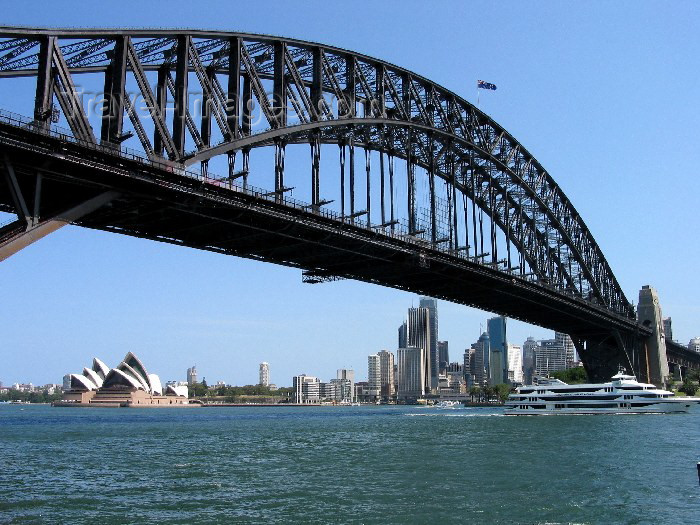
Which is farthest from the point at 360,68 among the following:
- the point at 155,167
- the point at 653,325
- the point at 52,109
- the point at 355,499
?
the point at 653,325

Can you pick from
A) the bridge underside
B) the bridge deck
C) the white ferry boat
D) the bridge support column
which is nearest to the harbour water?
the bridge underside

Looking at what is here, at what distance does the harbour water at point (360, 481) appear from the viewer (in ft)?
85.1

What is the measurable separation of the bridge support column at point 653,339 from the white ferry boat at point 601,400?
33.1m

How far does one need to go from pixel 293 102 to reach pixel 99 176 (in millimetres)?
20023

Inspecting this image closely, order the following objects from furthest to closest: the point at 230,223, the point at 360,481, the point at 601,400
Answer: the point at 601,400, the point at 230,223, the point at 360,481

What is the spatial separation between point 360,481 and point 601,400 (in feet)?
214

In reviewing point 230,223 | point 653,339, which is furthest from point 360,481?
point 653,339

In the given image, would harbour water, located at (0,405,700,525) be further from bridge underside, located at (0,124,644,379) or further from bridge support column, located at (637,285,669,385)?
bridge support column, located at (637,285,669,385)

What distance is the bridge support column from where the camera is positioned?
127188mm

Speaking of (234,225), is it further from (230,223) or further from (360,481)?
(360,481)

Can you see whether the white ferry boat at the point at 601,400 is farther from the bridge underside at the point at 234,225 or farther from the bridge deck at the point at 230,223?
the bridge deck at the point at 230,223

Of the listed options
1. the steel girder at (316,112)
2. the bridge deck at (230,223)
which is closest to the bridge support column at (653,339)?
the steel girder at (316,112)

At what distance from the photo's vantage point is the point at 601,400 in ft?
300

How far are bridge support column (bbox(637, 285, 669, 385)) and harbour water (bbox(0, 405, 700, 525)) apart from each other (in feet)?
246
